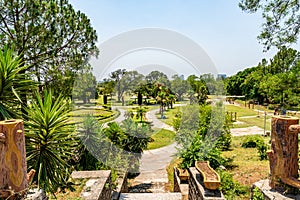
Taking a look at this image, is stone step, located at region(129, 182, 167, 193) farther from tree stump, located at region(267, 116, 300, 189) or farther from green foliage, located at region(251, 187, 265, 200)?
tree stump, located at region(267, 116, 300, 189)

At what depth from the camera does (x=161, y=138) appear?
10430 millimetres

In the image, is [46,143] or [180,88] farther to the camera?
[180,88]

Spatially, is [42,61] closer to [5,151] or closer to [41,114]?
[41,114]

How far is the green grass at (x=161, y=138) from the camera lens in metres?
9.63

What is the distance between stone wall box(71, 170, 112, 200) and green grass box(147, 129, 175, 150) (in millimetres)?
5676

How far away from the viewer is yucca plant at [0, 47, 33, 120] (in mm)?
Result: 2043

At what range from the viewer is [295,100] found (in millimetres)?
8602

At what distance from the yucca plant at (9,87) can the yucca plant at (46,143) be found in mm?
160

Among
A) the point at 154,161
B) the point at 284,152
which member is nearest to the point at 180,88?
the point at 154,161

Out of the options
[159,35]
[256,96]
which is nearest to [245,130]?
[159,35]

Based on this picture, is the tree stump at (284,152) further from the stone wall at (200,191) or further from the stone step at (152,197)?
the stone step at (152,197)

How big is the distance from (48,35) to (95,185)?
408cm

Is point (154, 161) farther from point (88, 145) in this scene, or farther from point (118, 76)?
point (88, 145)

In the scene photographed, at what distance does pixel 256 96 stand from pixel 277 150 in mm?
25829
